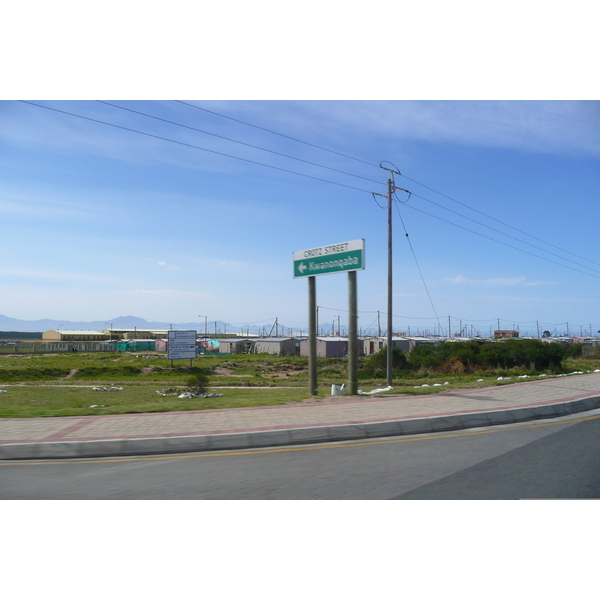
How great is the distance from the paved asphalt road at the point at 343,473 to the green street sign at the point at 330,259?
22.1ft

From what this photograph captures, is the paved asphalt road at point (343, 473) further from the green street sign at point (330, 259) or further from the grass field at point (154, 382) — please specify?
the green street sign at point (330, 259)

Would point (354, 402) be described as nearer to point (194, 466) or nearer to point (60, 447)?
point (194, 466)

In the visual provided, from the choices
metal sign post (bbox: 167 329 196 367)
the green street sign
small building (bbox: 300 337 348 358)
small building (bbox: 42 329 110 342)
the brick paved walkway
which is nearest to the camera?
the brick paved walkway

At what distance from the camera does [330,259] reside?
1428cm

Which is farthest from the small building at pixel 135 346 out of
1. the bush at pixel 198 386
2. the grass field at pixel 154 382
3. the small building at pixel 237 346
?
the bush at pixel 198 386

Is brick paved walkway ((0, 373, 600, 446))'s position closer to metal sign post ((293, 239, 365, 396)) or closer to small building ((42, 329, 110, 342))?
metal sign post ((293, 239, 365, 396))

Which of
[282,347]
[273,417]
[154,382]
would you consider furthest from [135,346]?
[273,417]

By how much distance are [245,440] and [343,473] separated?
2.18m

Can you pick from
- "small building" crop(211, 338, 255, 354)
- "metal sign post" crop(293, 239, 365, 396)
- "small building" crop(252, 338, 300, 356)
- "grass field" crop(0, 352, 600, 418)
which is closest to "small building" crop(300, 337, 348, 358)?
"small building" crop(252, 338, 300, 356)

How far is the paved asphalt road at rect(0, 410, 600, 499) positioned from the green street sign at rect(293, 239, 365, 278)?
22.1 feet

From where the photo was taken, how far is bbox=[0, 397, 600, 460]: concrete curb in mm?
7020

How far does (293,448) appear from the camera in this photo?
24.0 feet

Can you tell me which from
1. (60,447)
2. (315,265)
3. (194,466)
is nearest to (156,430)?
(60,447)

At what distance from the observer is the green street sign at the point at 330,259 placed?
1350 centimetres
